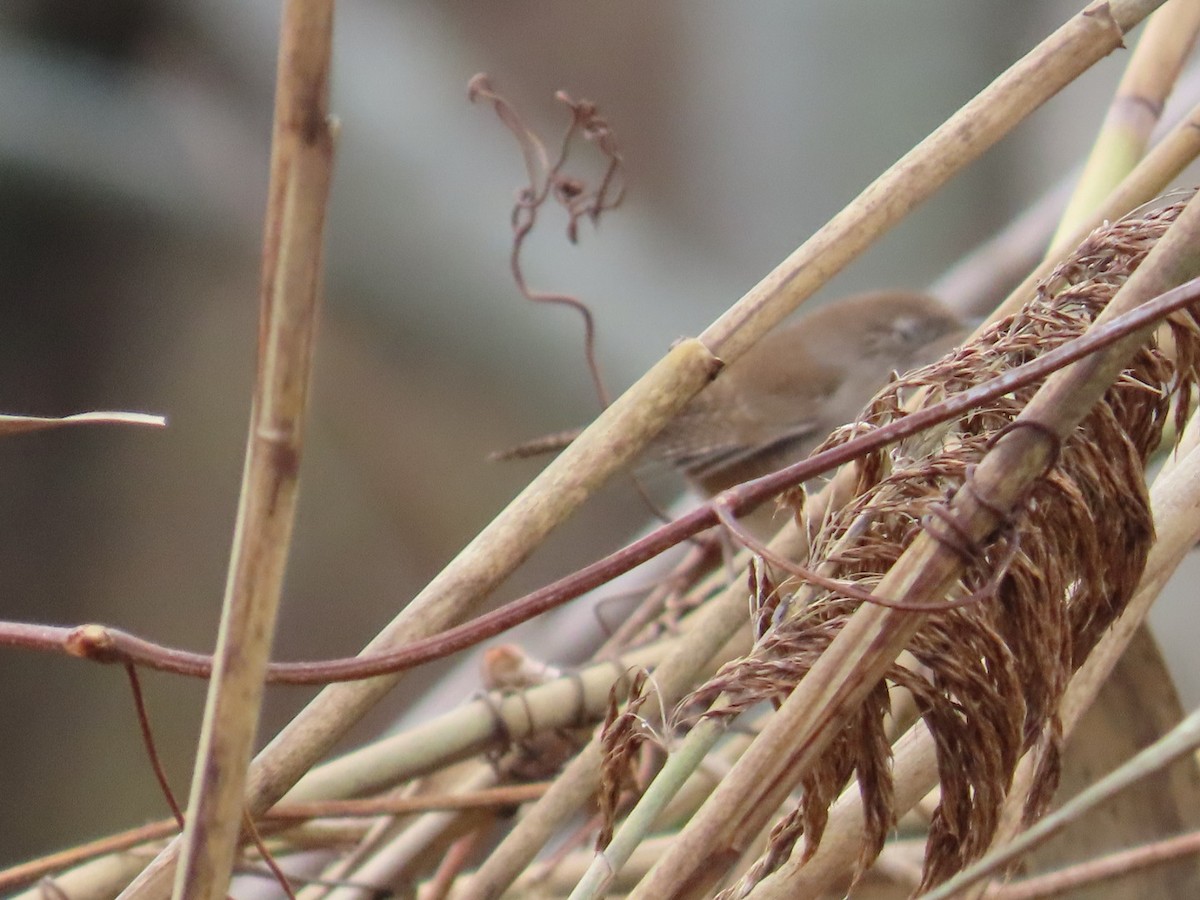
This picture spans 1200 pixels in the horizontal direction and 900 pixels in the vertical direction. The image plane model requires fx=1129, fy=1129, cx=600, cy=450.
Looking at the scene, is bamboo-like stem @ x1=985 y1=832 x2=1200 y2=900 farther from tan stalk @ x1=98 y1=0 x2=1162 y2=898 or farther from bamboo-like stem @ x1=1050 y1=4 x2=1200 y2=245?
bamboo-like stem @ x1=1050 y1=4 x2=1200 y2=245

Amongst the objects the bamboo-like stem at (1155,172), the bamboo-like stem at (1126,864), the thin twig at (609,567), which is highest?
the bamboo-like stem at (1155,172)

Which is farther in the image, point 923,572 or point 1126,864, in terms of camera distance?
point 1126,864

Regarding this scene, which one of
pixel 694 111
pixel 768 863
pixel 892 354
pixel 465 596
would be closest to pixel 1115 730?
pixel 768 863

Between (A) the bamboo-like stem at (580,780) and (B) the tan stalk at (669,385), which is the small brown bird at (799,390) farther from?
(B) the tan stalk at (669,385)

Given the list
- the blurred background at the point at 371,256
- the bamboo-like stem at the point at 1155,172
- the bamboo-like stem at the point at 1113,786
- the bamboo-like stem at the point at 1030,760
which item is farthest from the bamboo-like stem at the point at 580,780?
the blurred background at the point at 371,256

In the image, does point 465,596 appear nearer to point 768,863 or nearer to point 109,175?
point 768,863

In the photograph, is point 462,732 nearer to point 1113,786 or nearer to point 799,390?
point 1113,786

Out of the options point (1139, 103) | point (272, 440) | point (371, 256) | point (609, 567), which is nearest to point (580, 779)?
point (609, 567)
